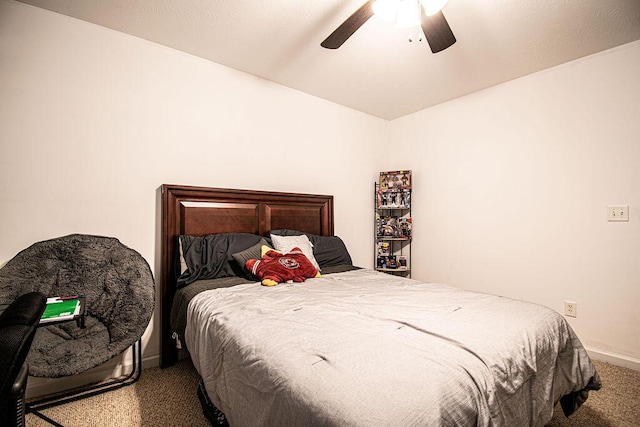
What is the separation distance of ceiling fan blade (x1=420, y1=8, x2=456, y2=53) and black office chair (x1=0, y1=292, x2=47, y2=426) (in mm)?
1946

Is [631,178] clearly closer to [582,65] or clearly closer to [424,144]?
[582,65]

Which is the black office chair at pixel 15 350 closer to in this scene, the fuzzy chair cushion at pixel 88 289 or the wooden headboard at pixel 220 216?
the fuzzy chair cushion at pixel 88 289

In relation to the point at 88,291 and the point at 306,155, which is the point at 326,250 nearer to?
the point at 306,155

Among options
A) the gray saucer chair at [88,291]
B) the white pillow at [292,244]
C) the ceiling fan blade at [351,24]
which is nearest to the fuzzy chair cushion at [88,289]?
the gray saucer chair at [88,291]

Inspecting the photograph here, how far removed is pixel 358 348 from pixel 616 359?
2.53 m

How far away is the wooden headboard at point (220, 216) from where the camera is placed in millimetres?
2213

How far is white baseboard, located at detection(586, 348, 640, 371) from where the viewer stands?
2.16m

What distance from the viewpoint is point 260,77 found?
110 inches

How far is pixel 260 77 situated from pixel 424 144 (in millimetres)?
2005

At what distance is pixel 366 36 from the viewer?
2.14 m

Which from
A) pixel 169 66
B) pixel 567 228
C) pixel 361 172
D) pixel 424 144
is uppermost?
pixel 169 66

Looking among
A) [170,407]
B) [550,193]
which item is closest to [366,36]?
[550,193]

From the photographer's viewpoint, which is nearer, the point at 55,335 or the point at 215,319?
the point at 215,319

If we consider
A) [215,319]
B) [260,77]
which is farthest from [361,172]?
[215,319]
